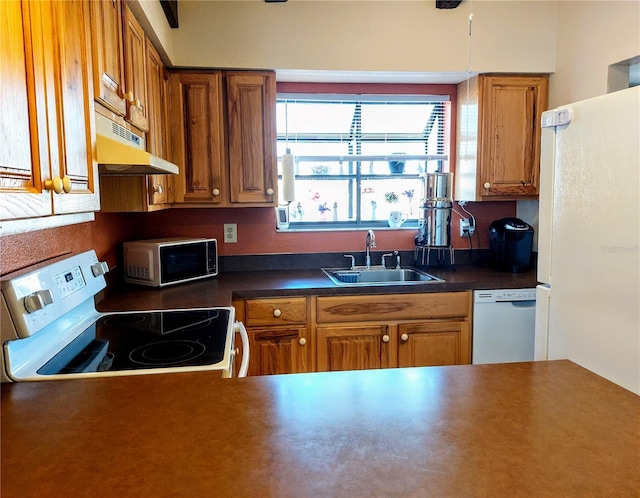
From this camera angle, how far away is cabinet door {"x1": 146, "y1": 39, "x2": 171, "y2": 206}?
2.13 m

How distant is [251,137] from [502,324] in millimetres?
1762

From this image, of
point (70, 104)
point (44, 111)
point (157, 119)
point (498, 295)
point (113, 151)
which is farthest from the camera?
point (498, 295)

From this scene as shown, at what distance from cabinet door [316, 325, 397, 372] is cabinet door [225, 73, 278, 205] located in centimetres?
86

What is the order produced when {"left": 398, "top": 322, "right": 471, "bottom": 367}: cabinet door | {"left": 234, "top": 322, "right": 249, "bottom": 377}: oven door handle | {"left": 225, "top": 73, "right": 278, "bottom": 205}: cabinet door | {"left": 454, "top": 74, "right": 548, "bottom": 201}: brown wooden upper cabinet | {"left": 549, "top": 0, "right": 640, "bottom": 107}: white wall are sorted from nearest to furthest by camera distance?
1. {"left": 234, "top": 322, "right": 249, "bottom": 377}: oven door handle
2. {"left": 549, "top": 0, "right": 640, "bottom": 107}: white wall
3. {"left": 398, "top": 322, "right": 471, "bottom": 367}: cabinet door
4. {"left": 225, "top": 73, "right": 278, "bottom": 205}: cabinet door
5. {"left": 454, "top": 74, "right": 548, "bottom": 201}: brown wooden upper cabinet

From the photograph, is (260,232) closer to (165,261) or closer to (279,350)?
(165,261)

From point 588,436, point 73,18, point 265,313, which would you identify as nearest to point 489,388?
point 588,436

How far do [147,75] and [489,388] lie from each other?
1905 millimetres

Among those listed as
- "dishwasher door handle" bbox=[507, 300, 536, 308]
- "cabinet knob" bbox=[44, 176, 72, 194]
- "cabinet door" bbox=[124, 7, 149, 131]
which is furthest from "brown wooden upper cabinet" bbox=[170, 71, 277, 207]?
"cabinet knob" bbox=[44, 176, 72, 194]

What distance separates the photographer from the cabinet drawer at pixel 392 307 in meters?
2.46

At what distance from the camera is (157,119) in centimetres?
229

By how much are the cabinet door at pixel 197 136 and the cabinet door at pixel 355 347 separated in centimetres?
104

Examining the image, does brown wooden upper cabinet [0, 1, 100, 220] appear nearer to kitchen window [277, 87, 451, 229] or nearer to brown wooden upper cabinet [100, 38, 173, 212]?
brown wooden upper cabinet [100, 38, 173, 212]

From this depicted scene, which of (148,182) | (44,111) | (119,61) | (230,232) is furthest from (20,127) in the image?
(230,232)

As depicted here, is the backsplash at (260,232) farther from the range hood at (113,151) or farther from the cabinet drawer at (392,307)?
the range hood at (113,151)
